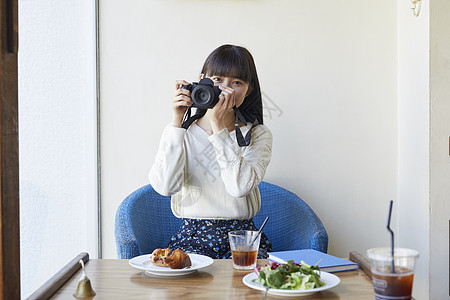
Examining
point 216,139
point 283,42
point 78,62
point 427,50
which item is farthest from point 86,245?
point 427,50

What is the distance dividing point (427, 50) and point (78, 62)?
1.36 meters

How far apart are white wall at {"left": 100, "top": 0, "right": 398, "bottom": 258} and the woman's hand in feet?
1.97

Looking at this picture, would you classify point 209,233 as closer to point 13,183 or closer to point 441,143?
point 13,183

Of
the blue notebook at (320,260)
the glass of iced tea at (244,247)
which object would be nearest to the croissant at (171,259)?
the glass of iced tea at (244,247)

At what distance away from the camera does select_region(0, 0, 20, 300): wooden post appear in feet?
3.16

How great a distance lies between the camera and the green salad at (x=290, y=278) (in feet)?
3.46

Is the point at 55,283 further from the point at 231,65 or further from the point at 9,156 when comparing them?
the point at 231,65

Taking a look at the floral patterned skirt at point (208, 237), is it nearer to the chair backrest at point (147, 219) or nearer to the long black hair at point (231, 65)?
the chair backrest at point (147, 219)

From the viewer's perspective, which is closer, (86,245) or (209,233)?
(209,233)

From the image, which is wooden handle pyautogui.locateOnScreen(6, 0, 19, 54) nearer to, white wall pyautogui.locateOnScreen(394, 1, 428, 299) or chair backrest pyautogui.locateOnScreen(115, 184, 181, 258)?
chair backrest pyautogui.locateOnScreen(115, 184, 181, 258)

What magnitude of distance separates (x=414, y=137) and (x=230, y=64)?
866 millimetres

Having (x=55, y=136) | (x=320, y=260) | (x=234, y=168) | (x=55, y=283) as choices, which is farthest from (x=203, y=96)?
(x=55, y=283)

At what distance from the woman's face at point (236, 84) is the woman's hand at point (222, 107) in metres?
0.06

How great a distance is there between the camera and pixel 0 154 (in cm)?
96
